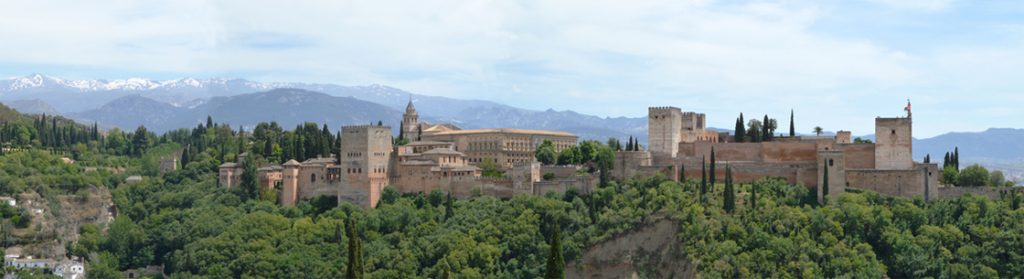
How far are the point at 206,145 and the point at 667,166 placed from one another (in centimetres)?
4076

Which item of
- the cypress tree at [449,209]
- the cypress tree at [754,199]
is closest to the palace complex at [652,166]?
the cypress tree at [449,209]

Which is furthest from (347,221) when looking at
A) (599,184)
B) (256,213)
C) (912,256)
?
(912,256)

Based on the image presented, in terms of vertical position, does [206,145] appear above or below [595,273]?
above

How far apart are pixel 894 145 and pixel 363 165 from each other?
84.3ft

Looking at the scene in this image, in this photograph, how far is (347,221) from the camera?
192 feet

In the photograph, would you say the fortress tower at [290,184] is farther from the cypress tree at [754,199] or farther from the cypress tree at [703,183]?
the cypress tree at [754,199]

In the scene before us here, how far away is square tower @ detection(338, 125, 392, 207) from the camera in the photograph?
60562 mm

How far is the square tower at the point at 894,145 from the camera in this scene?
5356cm

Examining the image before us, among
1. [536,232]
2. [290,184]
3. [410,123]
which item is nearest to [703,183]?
[536,232]

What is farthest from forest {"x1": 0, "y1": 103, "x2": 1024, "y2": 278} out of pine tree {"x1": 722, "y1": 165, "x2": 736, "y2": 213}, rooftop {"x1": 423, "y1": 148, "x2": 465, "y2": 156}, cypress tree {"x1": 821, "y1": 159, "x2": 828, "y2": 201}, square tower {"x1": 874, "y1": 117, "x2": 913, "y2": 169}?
rooftop {"x1": 423, "y1": 148, "x2": 465, "y2": 156}

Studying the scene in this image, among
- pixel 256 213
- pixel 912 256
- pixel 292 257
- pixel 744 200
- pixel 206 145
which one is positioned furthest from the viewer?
pixel 206 145

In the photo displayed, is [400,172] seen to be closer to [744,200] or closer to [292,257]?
[292,257]

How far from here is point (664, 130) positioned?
60438 mm

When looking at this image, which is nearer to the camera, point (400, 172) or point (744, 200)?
point (744, 200)
